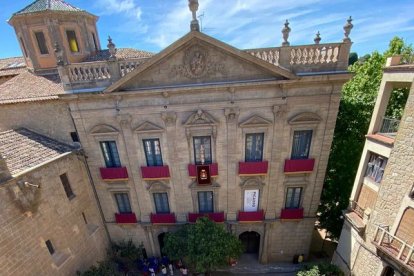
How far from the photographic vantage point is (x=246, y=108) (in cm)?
1516

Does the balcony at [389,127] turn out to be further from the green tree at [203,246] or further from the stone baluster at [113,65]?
the stone baluster at [113,65]

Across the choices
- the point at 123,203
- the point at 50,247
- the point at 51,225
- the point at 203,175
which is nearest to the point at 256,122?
the point at 203,175

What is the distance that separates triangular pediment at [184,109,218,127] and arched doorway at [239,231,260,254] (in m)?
11.6

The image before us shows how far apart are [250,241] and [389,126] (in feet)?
48.1

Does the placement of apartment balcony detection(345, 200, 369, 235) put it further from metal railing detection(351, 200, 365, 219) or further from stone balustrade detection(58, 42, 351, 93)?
stone balustrade detection(58, 42, 351, 93)

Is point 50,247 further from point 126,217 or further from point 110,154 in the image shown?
point 110,154

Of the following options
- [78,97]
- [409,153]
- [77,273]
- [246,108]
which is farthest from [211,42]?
[77,273]

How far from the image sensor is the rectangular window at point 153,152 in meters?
16.6

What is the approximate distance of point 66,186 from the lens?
1628 centimetres

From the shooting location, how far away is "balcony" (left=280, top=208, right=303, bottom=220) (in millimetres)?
17828

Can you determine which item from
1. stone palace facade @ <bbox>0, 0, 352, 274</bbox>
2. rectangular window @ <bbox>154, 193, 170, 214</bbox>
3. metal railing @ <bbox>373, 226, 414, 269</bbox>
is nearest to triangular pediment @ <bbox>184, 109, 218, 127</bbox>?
stone palace facade @ <bbox>0, 0, 352, 274</bbox>

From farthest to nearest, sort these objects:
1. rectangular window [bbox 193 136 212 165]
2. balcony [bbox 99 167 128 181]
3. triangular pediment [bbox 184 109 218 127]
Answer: balcony [bbox 99 167 128 181], rectangular window [bbox 193 136 212 165], triangular pediment [bbox 184 109 218 127]

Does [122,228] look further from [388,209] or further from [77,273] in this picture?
[388,209]

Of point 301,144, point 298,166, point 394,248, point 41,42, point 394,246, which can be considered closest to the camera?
point 394,248
